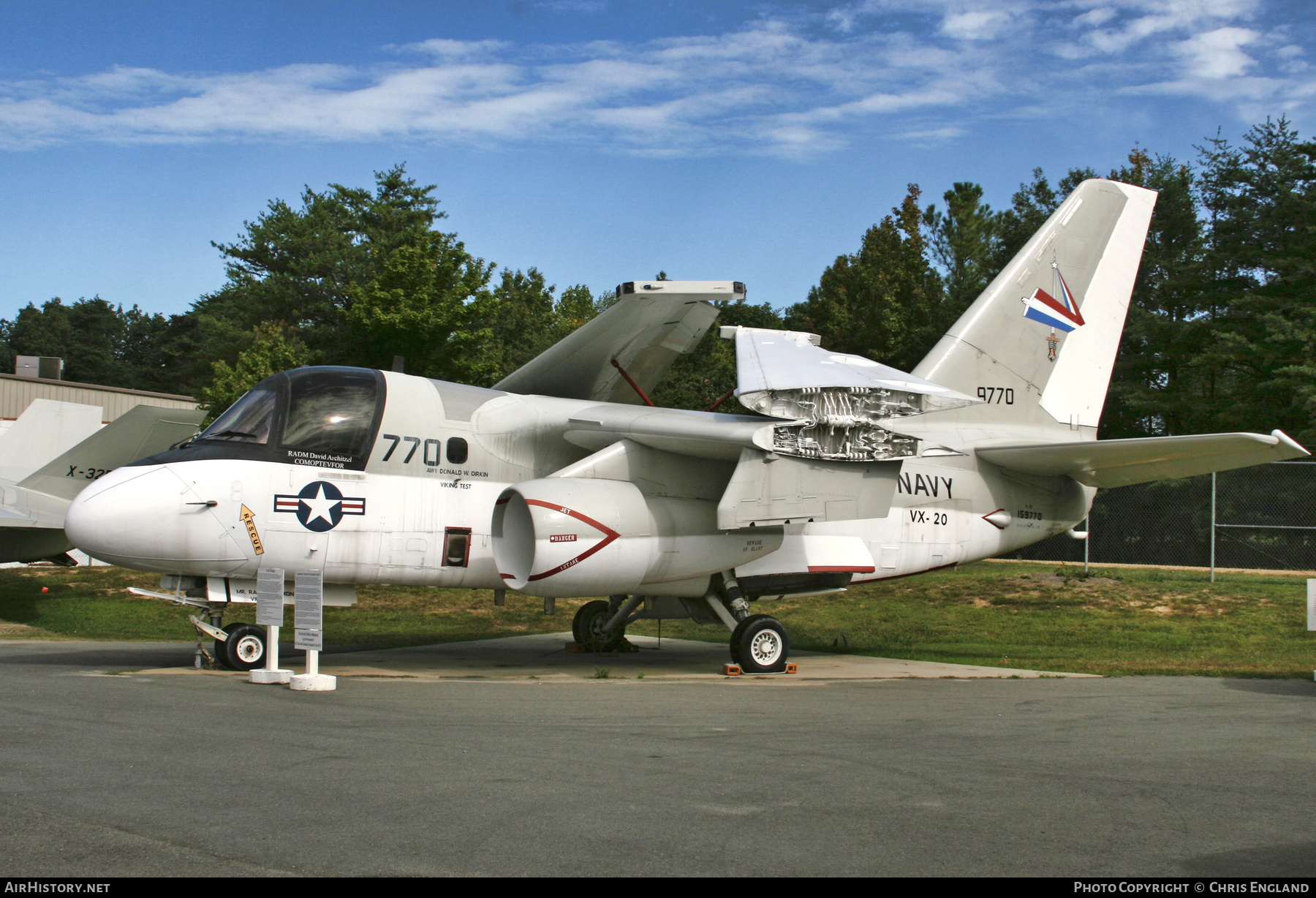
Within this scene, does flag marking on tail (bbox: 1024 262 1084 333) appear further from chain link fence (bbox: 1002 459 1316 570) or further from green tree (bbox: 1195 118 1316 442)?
green tree (bbox: 1195 118 1316 442)

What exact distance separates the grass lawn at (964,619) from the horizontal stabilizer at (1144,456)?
237 cm

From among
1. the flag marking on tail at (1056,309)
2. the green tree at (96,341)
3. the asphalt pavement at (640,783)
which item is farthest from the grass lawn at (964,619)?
the green tree at (96,341)

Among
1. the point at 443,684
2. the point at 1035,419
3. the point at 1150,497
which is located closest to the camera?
the point at 443,684

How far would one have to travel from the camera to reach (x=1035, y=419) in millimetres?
14789

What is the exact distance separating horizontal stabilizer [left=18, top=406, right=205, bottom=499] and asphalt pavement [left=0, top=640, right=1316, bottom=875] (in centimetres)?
993

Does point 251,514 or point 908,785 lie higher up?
point 251,514

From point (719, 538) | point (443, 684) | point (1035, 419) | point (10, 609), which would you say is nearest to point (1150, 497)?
point (1035, 419)

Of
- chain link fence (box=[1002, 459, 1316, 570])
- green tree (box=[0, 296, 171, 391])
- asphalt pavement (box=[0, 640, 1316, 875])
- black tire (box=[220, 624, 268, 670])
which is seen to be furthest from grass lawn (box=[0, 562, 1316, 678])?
green tree (box=[0, 296, 171, 391])

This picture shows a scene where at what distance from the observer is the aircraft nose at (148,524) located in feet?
34.2

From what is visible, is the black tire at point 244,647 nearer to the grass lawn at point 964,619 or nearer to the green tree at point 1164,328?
the grass lawn at point 964,619

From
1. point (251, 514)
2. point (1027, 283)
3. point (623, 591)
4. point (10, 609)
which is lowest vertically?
point (10, 609)
